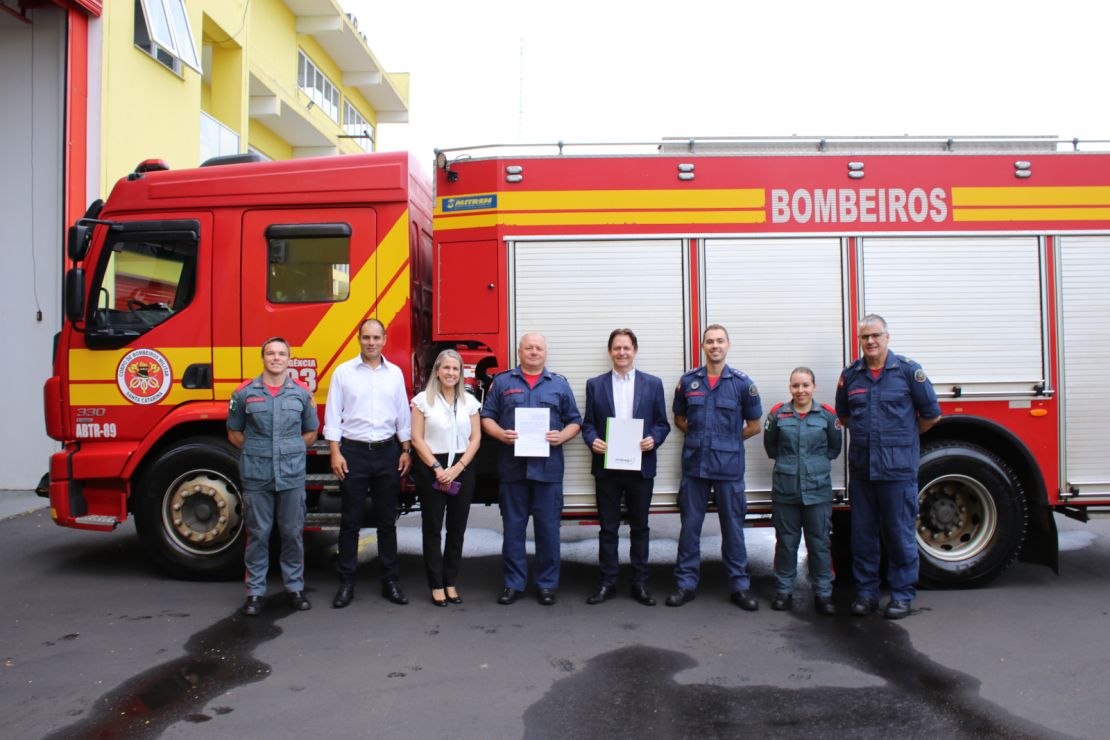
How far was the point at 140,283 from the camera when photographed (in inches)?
240

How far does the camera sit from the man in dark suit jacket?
5.55 meters

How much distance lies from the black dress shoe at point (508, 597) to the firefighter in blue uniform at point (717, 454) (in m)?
1.07

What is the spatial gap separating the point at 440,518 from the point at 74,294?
3.16m

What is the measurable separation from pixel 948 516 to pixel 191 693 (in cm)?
512

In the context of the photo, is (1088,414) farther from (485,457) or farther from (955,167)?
(485,457)

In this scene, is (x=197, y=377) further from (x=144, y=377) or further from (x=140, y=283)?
(x=140, y=283)

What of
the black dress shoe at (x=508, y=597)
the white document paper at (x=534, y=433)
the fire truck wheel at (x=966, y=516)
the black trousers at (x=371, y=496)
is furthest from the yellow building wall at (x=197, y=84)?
the fire truck wheel at (x=966, y=516)

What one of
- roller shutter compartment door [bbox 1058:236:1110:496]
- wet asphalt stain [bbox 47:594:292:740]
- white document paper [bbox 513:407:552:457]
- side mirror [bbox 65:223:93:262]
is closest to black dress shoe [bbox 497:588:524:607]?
white document paper [bbox 513:407:552:457]

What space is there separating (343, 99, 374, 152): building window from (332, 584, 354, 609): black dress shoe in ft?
70.0

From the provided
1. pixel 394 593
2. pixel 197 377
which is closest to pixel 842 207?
pixel 394 593

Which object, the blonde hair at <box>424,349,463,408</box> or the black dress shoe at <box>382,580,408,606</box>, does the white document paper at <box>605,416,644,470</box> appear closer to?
the blonde hair at <box>424,349,463,408</box>

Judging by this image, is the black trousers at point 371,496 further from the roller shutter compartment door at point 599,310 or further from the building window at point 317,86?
the building window at point 317,86

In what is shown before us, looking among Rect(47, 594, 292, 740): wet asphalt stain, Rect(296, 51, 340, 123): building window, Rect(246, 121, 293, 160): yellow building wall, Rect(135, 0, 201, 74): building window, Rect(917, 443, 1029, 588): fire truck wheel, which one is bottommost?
Rect(47, 594, 292, 740): wet asphalt stain

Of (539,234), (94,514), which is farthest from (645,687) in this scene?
(94,514)
